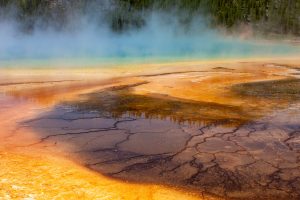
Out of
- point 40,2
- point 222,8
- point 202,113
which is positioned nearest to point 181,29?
point 222,8

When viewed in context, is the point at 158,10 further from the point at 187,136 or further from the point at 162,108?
the point at 187,136

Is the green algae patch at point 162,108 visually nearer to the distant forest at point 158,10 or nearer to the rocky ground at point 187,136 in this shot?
the rocky ground at point 187,136

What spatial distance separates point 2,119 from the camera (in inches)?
257

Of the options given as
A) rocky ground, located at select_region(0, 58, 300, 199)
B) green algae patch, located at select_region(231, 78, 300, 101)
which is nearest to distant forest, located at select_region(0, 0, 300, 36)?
green algae patch, located at select_region(231, 78, 300, 101)

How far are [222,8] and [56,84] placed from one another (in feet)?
134

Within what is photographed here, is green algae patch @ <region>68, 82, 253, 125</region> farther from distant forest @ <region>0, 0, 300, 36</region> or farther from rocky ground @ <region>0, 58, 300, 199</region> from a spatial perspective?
distant forest @ <region>0, 0, 300, 36</region>

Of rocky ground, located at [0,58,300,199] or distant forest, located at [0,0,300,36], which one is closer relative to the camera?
rocky ground, located at [0,58,300,199]

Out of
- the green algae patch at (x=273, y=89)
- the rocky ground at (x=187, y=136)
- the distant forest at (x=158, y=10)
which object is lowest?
the rocky ground at (x=187, y=136)

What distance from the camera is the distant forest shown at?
149 ft

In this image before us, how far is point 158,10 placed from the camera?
51500mm

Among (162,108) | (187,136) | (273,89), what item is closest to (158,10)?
(273,89)

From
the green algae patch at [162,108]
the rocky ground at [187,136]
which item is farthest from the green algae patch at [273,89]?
the green algae patch at [162,108]

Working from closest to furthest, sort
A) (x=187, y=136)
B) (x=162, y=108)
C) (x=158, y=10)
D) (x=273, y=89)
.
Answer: (x=187, y=136), (x=162, y=108), (x=273, y=89), (x=158, y=10)

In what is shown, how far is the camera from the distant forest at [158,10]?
4534 cm
